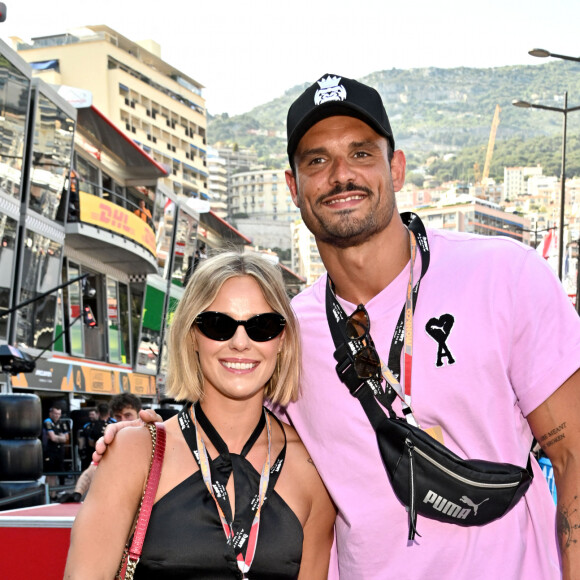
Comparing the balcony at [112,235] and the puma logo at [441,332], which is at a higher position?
the balcony at [112,235]

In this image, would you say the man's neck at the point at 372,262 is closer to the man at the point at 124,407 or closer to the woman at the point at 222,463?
the woman at the point at 222,463

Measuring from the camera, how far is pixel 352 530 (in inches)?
111

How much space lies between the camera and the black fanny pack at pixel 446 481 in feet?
8.50

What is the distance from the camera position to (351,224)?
3018 mm

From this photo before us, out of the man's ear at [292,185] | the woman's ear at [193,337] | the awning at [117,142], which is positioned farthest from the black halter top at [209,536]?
the awning at [117,142]

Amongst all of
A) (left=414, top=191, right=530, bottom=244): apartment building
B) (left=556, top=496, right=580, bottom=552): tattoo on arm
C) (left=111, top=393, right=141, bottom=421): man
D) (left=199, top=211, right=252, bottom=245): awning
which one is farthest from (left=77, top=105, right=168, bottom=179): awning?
(left=414, top=191, right=530, bottom=244): apartment building

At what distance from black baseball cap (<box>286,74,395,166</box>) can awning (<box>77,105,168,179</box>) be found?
28.2 meters

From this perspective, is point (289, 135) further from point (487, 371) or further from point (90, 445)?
point (90, 445)

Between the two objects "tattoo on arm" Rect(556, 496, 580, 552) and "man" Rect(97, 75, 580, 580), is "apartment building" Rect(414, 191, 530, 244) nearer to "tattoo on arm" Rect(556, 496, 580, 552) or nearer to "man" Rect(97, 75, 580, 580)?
"man" Rect(97, 75, 580, 580)

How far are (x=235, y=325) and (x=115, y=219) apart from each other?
97.5 ft

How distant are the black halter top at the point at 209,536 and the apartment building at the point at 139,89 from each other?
71.8 m

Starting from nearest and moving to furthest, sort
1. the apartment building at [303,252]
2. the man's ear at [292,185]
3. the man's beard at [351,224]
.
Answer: the man's beard at [351,224] → the man's ear at [292,185] → the apartment building at [303,252]

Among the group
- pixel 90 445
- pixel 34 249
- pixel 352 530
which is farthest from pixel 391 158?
pixel 34 249

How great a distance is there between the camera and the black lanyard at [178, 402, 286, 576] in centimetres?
279
